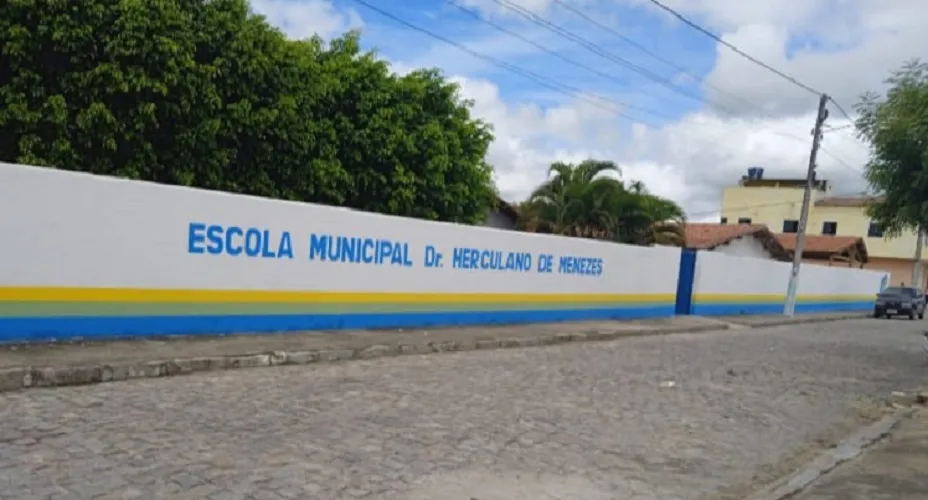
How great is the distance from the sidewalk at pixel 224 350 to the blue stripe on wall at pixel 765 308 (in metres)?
10.4

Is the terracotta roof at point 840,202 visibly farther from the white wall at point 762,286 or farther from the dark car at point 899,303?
the dark car at point 899,303

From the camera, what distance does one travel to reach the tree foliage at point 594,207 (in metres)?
26.1

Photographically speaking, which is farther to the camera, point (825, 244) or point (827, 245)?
point (825, 244)

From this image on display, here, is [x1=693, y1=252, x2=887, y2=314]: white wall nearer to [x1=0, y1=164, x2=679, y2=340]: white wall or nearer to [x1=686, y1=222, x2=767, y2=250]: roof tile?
[x1=686, y1=222, x2=767, y2=250]: roof tile

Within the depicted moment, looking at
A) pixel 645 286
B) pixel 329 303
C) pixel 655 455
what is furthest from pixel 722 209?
pixel 655 455

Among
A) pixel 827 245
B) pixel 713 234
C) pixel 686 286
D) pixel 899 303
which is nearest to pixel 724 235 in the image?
pixel 713 234

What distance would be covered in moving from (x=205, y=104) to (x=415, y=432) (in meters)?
9.45

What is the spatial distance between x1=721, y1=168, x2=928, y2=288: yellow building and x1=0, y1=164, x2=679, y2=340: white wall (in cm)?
4715

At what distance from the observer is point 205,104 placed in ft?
46.0

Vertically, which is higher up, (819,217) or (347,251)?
(819,217)

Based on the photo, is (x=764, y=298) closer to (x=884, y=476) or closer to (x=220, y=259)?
(x=220, y=259)

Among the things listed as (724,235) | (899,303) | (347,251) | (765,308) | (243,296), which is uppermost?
(724,235)

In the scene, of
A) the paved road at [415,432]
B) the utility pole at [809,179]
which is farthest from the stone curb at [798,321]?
the paved road at [415,432]

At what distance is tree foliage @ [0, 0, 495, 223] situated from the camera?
12805 millimetres
